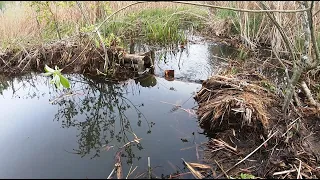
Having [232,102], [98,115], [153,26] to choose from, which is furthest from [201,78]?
[153,26]

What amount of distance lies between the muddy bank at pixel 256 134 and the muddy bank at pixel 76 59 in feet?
5.80

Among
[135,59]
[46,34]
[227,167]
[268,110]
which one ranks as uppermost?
[46,34]

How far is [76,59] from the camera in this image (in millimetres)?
5039

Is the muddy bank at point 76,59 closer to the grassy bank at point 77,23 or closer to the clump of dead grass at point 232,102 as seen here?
the grassy bank at point 77,23

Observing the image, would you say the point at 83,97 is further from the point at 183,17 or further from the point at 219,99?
the point at 183,17

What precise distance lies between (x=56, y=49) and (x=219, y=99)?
3.27 m

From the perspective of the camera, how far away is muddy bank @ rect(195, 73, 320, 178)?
253 cm

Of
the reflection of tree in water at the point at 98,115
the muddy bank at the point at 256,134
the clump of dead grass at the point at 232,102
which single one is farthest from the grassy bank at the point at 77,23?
the muddy bank at the point at 256,134

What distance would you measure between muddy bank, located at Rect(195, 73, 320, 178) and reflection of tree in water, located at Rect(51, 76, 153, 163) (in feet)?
2.61

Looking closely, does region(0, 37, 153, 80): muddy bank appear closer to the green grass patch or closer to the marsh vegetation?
the marsh vegetation

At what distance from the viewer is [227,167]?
261cm

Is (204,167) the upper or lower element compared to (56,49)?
lower

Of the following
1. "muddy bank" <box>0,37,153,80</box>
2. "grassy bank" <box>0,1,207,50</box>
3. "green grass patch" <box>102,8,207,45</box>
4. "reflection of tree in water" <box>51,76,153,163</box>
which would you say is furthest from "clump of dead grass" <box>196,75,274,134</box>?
"green grass patch" <box>102,8,207,45</box>

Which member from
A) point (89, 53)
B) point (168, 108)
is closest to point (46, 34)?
point (89, 53)
